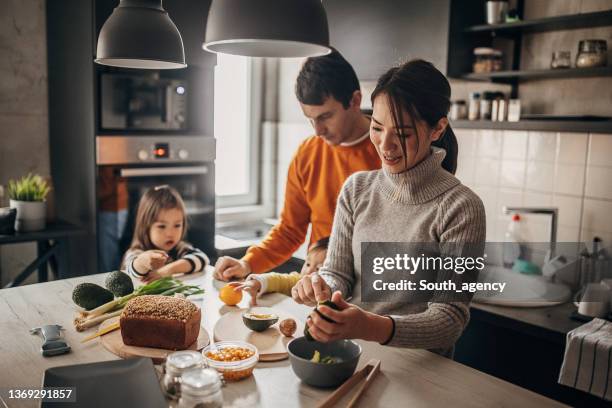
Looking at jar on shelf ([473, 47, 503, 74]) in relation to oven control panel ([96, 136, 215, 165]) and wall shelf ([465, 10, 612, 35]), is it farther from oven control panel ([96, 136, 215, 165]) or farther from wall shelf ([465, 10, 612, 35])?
Result: oven control panel ([96, 136, 215, 165])

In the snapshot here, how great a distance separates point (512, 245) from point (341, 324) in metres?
1.96

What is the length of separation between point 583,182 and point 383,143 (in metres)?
1.60

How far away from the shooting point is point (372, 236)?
63.4 inches

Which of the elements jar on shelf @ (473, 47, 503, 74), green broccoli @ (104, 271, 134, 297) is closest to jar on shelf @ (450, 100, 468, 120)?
jar on shelf @ (473, 47, 503, 74)

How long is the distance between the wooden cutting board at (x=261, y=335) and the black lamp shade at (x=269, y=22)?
2.30ft

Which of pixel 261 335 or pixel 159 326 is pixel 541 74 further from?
pixel 159 326

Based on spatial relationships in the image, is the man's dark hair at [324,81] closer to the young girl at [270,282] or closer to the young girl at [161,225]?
the young girl at [270,282]

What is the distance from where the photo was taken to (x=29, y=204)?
2857 mm

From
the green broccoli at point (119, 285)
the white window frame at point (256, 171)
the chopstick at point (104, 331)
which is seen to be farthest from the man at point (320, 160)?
the white window frame at point (256, 171)

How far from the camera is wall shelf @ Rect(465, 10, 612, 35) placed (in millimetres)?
2432

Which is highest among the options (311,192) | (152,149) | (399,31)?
(399,31)

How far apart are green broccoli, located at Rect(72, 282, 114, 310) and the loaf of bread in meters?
0.27

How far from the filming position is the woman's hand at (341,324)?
1.20 metres

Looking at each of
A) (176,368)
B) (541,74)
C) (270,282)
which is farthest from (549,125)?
(176,368)
